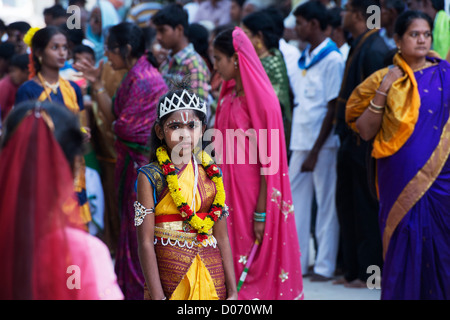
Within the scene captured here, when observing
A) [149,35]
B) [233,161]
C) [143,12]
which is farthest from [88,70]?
[143,12]

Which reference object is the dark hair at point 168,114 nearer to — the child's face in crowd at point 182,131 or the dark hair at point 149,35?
the child's face in crowd at point 182,131

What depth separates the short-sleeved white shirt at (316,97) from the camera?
6.44 meters

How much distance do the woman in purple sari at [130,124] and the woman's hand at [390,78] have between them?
6.09ft

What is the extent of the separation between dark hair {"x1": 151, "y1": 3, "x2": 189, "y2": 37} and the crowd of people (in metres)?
0.02

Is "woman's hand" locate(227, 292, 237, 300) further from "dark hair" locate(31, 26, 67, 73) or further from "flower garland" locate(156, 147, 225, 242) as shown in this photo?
"dark hair" locate(31, 26, 67, 73)

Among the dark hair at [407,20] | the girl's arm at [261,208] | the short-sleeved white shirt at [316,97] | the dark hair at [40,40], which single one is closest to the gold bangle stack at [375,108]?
the dark hair at [407,20]

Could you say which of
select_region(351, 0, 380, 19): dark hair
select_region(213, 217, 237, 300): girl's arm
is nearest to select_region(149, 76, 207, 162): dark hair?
select_region(213, 217, 237, 300): girl's arm

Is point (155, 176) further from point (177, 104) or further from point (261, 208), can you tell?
point (261, 208)

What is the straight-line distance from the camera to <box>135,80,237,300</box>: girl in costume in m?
3.35

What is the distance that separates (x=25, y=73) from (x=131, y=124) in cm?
199

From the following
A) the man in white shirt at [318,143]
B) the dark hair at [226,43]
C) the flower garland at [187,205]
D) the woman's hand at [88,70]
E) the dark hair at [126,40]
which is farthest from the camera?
the man in white shirt at [318,143]

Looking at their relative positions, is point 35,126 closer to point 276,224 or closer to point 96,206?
point 276,224

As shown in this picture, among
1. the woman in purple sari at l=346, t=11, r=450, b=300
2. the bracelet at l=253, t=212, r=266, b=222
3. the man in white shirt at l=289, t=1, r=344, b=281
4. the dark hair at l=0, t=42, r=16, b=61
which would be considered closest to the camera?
the woman in purple sari at l=346, t=11, r=450, b=300

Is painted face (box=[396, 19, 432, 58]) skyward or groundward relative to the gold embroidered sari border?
skyward
